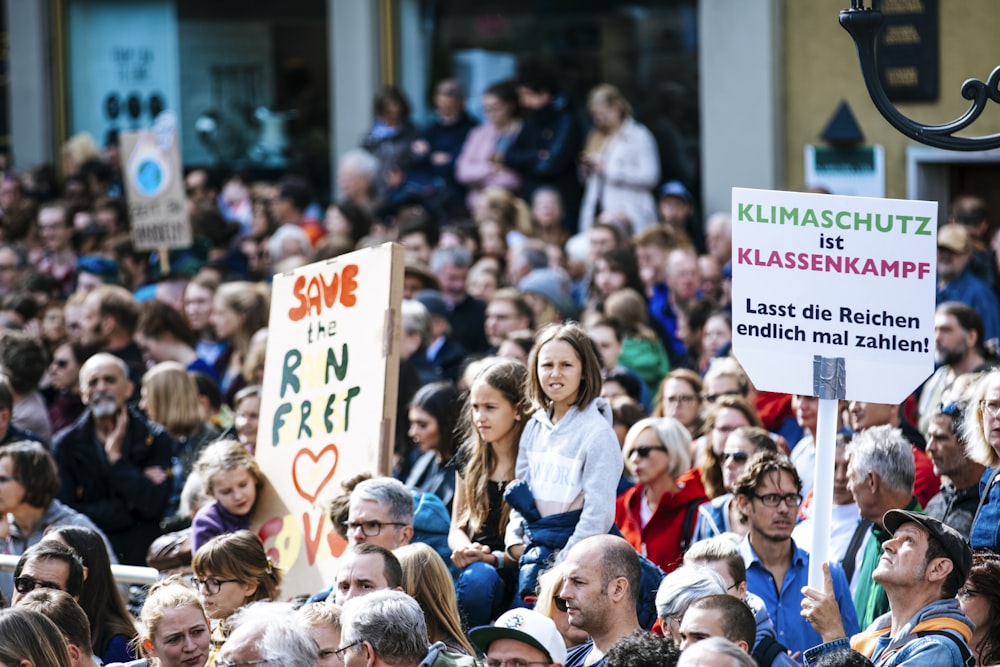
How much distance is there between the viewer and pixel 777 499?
22.6ft

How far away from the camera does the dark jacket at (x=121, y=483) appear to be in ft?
30.6

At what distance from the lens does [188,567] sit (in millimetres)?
7930

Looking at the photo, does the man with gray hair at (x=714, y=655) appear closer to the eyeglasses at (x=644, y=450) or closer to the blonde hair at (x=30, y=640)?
the blonde hair at (x=30, y=640)

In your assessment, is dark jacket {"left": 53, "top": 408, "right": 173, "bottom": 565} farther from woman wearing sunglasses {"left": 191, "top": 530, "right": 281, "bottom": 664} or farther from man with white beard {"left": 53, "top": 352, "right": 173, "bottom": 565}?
woman wearing sunglasses {"left": 191, "top": 530, "right": 281, "bottom": 664}

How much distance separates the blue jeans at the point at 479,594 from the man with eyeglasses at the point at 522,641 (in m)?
1.39

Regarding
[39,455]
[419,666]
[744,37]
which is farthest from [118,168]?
[419,666]

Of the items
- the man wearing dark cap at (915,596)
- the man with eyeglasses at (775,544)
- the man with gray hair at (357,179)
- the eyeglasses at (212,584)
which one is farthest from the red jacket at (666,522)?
the man with gray hair at (357,179)

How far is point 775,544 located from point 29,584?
2.89 m

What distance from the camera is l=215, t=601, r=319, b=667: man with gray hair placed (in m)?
5.50

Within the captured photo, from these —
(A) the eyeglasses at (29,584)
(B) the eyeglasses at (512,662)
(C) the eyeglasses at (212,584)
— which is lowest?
(C) the eyeglasses at (212,584)

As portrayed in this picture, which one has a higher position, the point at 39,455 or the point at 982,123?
the point at 982,123

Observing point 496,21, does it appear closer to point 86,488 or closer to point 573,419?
point 86,488

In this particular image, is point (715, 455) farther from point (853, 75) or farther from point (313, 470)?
point (853, 75)

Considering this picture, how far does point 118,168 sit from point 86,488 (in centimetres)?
930
